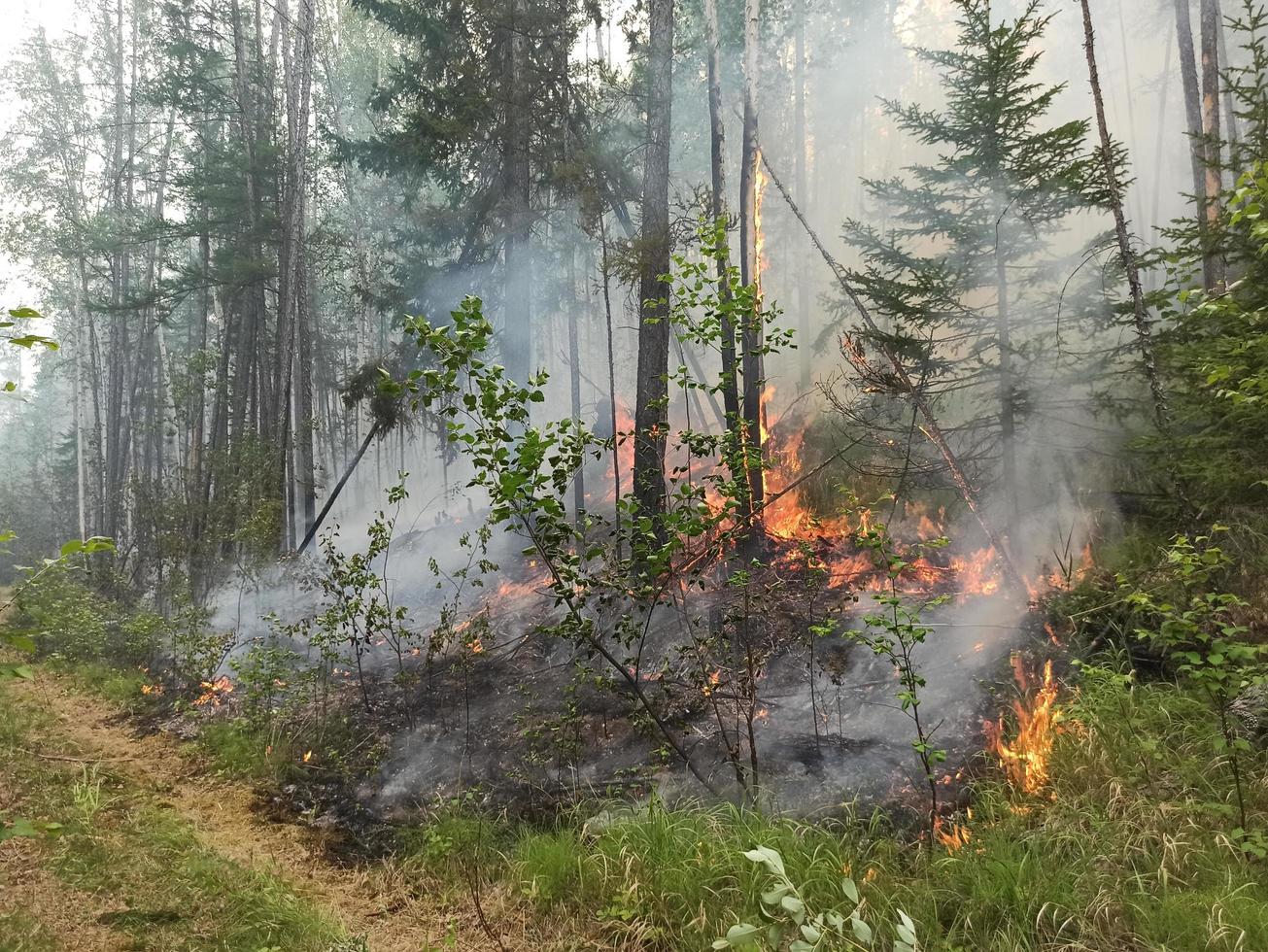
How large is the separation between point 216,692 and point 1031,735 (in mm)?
10183

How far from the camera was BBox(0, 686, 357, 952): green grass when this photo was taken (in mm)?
3771

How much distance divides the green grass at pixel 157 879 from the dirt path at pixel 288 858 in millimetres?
216

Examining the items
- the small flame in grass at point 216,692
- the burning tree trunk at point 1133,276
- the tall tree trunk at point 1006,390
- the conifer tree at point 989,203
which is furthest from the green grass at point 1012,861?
the small flame in grass at point 216,692

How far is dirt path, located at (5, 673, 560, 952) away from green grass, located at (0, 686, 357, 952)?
0.71 feet

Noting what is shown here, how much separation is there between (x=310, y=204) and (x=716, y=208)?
20515mm

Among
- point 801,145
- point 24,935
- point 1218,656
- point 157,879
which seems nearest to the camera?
point 1218,656

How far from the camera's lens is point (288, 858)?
5113 millimetres

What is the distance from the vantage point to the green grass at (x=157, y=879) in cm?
377

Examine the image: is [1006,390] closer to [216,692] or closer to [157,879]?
[157,879]

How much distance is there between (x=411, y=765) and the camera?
6469 mm

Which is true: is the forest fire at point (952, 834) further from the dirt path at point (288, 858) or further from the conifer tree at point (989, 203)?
the conifer tree at point (989, 203)

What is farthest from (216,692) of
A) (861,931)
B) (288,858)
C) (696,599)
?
(861,931)

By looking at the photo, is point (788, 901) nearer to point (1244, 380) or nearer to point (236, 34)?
point (1244, 380)

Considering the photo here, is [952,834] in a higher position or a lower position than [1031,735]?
lower
